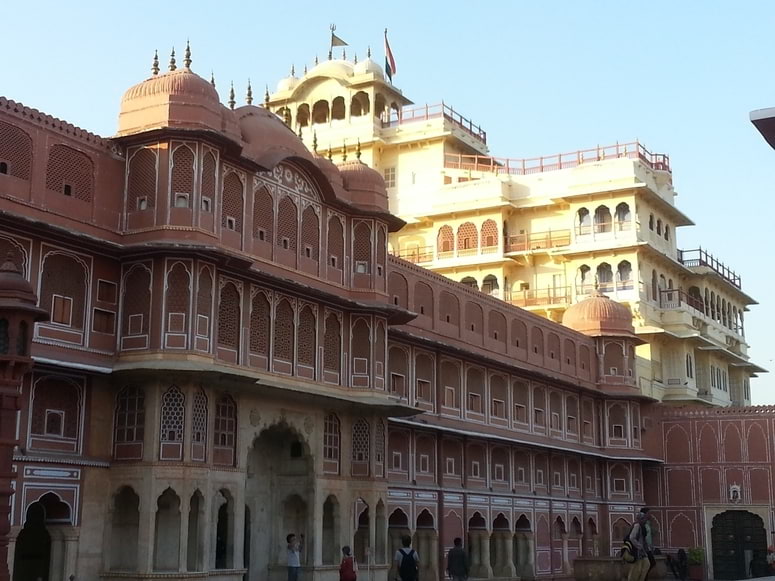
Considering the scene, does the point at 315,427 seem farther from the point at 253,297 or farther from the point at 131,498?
the point at 131,498

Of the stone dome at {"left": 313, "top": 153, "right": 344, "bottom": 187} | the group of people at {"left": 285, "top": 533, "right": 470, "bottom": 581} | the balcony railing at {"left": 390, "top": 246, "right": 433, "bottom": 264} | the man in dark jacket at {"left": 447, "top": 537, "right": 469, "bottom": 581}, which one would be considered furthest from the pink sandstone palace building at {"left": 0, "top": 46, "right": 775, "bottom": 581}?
the balcony railing at {"left": 390, "top": 246, "right": 433, "bottom": 264}

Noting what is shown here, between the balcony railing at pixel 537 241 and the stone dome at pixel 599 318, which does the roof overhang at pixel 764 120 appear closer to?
the stone dome at pixel 599 318

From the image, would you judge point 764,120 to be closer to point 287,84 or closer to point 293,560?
point 293,560

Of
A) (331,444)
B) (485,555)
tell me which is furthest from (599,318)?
(331,444)

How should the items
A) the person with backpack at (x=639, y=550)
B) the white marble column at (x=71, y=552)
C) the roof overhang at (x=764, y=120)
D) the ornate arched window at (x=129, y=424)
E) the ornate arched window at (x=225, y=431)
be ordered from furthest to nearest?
the ornate arched window at (x=225, y=431)
the ornate arched window at (x=129, y=424)
the white marble column at (x=71, y=552)
the person with backpack at (x=639, y=550)
the roof overhang at (x=764, y=120)

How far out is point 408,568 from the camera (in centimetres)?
2064

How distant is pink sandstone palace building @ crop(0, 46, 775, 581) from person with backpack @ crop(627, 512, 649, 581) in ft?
29.8

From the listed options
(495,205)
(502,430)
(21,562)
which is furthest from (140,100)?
(495,205)

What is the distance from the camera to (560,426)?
152 ft

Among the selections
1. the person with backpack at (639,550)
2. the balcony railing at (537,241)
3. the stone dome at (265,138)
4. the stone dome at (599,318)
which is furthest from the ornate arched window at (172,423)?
the balcony railing at (537,241)

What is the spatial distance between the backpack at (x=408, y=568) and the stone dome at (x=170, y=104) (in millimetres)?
10819

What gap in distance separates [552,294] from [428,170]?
28.6 feet

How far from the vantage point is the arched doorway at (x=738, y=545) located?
48812 mm

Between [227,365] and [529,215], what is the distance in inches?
1273
